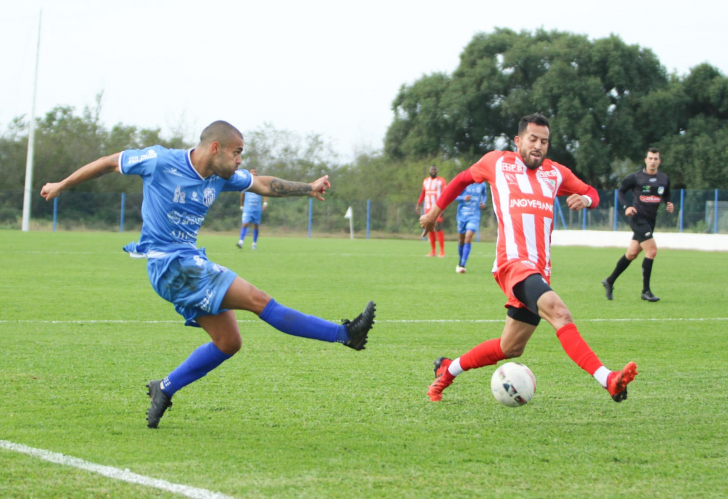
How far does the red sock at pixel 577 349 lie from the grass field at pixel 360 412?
1.21ft

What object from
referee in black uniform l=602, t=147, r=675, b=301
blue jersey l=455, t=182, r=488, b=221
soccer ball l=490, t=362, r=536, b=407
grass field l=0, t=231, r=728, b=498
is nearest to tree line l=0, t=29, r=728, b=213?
blue jersey l=455, t=182, r=488, b=221

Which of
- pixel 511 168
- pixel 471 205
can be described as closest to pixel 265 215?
pixel 471 205

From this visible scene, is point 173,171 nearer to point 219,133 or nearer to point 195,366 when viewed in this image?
point 219,133

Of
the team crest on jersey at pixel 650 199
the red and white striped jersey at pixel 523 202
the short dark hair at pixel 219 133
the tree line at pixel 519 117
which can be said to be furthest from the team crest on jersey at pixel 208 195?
the tree line at pixel 519 117

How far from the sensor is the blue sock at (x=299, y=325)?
4172 millimetres

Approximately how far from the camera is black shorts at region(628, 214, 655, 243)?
37.0 ft

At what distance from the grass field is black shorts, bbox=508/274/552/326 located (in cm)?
56

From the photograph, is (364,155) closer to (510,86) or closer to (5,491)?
(510,86)

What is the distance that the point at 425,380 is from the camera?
5.52 metres

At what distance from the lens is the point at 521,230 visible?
4820mm

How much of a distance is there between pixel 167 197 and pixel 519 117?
42.4 metres

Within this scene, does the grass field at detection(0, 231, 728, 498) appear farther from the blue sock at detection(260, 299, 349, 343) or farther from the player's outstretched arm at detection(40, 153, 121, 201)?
the player's outstretched arm at detection(40, 153, 121, 201)

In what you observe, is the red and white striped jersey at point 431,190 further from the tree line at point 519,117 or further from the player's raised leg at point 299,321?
the tree line at point 519,117

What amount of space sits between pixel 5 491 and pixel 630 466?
2733 mm
